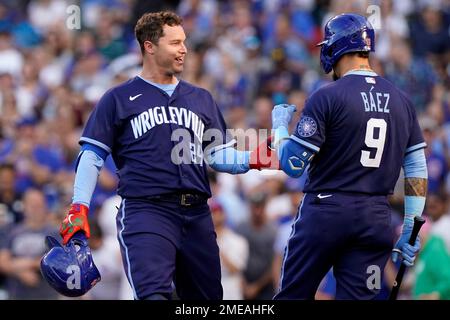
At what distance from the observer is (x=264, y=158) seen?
8.15 metres

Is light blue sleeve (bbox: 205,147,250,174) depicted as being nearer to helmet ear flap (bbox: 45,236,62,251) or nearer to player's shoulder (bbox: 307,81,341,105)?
player's shoulder (bbox: 307,81,341,105)

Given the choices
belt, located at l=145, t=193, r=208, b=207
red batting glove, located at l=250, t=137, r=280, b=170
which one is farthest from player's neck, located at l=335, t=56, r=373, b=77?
belt, located at l=145, t=193, r=208, b=207

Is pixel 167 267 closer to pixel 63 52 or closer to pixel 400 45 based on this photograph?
pixel 400 45

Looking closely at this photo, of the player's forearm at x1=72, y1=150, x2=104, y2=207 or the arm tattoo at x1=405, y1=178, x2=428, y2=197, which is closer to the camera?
the player's forearm at x1=72, y1=150, x2=104, y2=207

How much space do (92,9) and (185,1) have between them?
157 cm

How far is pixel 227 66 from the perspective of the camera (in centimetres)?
1599

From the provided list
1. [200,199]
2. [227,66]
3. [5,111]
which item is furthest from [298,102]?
[200,199]

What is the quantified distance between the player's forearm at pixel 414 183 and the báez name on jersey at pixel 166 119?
1.50 meters

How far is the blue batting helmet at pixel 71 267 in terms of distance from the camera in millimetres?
7668

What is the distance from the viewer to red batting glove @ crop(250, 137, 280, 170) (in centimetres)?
809

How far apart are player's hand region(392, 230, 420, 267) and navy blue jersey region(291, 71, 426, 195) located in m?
0.49

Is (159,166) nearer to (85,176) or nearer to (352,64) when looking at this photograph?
(85,176)

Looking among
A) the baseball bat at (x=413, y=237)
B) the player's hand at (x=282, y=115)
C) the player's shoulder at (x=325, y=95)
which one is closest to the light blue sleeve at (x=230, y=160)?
the player's hand at (x=282, y=115)
